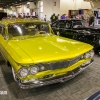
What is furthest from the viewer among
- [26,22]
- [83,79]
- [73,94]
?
[26,22]

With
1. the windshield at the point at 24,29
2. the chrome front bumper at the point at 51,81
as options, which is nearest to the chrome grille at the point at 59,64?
the chrome front bumper at the point at 51,81

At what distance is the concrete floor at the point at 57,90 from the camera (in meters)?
2.92

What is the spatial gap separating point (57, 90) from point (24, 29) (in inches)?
75.0

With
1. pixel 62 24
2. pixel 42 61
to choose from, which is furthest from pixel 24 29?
pixel 62 24

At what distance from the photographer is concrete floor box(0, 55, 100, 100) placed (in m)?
2.92

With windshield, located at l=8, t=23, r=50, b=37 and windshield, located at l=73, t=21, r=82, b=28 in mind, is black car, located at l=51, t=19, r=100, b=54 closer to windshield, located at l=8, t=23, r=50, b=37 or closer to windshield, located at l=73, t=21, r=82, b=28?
windshield, located at l=73, t=21, r=82, b=28

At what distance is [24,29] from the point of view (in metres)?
3.94

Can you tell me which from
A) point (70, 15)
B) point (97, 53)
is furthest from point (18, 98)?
point (70, 15)

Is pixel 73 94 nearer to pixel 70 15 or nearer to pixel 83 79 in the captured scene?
pixel 83 79

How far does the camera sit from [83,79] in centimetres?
371

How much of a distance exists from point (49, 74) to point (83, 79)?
140 cm

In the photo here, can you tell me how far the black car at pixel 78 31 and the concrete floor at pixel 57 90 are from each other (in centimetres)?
196

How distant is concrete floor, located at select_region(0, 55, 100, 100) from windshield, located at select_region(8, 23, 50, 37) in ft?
3.99

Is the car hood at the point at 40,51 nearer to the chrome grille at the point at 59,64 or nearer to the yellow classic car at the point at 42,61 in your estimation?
the yellow classic car at the point at 42,61
